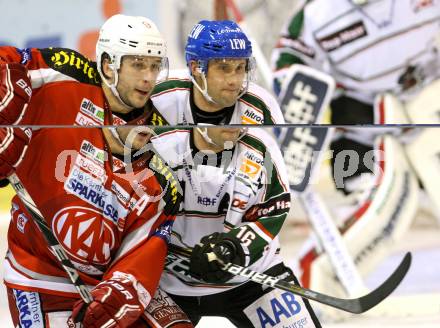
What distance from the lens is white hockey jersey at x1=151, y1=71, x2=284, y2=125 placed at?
3.08m

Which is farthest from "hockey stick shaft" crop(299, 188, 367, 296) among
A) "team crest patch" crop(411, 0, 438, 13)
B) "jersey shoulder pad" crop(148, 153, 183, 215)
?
"jersey shoulder pad" crop(148, 153, 183, 215)

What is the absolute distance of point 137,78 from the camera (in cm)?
290

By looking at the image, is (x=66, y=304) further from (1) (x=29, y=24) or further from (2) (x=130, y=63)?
(1) (x=29, y=24)

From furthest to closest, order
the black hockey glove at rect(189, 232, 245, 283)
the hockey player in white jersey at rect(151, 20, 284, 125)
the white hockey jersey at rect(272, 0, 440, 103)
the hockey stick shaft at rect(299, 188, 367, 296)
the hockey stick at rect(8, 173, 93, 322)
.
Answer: the white hockey jersey at rect(272, 0, 440, 103), the hockey stick shaft at rect(299, 188, 367, 296), the hockey player in white jersey at rect(151, 20, 284, 125), the black hockey glove at rect(189, 232, 245, 283), the hockey stick at rect(8, 173, 93, 322)

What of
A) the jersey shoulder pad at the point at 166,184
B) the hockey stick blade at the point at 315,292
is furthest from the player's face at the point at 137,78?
the hockey stick blade at the point at 315,292

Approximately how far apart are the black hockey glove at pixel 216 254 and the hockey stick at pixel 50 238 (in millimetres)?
277

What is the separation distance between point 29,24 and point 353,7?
1355mm

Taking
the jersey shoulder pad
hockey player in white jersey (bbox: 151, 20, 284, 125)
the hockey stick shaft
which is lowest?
the hockey stick shaft

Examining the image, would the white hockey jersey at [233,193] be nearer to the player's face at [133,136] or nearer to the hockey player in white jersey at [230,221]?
the hockey player in white jersey at [230,221]

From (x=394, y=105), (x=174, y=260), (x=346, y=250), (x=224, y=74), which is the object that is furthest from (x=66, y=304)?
(x=394, y=105)

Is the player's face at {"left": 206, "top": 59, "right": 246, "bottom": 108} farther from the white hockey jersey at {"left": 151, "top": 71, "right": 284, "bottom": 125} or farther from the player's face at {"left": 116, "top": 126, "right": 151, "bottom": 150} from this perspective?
the player's face at {"left": 116, "top": 126, "right": 151, "bottom": 150}

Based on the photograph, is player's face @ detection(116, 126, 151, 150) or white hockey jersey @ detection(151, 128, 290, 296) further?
white hockey jersey @ detection(151, 128, 290, 296)

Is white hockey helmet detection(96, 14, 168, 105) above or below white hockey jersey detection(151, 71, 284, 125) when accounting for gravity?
above

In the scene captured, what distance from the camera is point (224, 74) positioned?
10.0 feet
